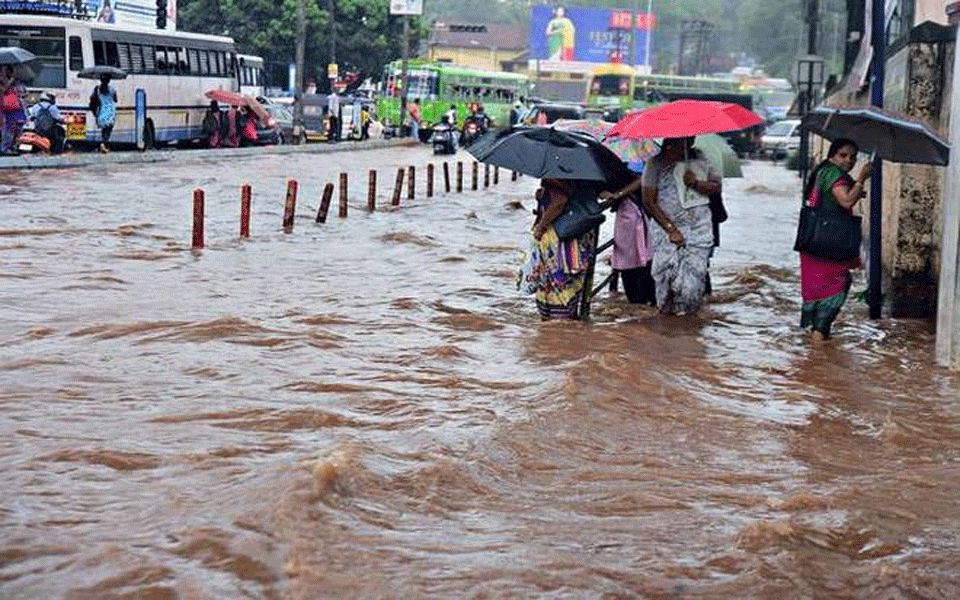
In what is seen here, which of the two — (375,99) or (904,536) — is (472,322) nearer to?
(904,536)

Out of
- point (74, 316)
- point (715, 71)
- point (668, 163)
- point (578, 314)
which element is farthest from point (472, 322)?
point (715, 71)

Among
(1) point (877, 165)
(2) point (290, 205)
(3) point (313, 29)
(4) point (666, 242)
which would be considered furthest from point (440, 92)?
(1) point (877, 165)

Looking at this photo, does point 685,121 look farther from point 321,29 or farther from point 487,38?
point 487,38

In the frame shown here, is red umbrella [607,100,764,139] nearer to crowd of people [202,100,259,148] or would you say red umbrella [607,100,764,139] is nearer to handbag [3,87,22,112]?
handbag [3,87,22,112]


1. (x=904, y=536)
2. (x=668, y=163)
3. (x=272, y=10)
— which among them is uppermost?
(x=272, y=10)

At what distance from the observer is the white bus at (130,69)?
1136 inches

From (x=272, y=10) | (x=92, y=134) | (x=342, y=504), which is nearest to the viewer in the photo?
(x=342, y=504)

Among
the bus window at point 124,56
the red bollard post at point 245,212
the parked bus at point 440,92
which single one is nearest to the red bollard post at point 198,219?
the red bollard post at point 245,212

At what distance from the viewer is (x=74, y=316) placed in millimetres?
11078

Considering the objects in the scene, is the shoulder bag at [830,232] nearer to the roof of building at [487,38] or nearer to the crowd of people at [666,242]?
the crowd of people at [666,242]

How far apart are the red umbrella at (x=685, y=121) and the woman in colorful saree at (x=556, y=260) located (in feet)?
1.78

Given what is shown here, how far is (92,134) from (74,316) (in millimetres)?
19633

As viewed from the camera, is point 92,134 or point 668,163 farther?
point 92,134

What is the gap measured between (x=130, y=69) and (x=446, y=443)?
25.2 m
